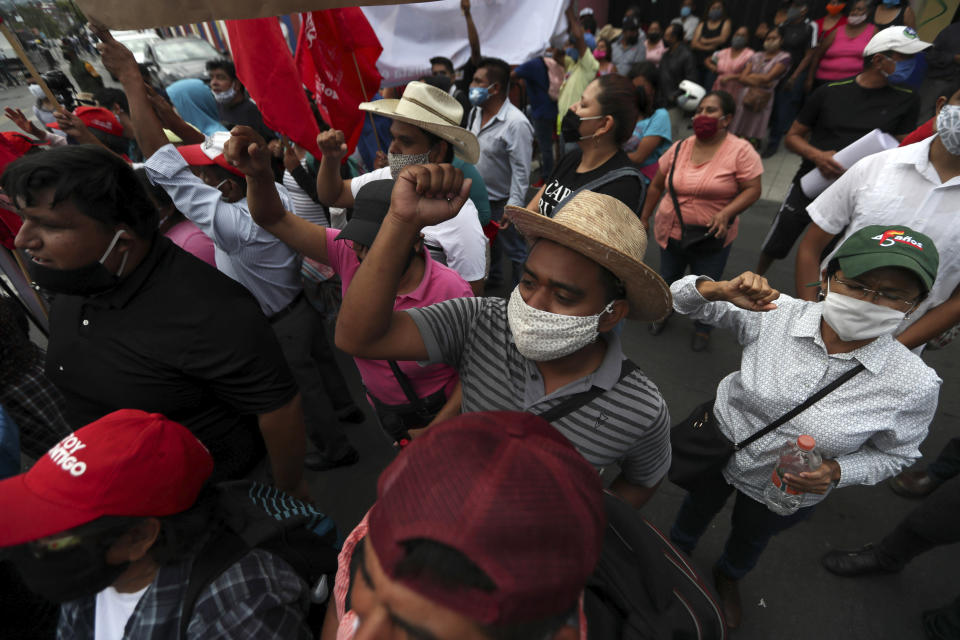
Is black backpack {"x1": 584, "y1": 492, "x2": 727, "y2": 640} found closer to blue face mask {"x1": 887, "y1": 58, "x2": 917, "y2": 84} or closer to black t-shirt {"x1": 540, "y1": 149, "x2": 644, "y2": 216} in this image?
black t-shirt {"x1": 540, "y1": 149, "x2": 644, "y2": 216}

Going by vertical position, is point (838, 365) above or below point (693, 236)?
above

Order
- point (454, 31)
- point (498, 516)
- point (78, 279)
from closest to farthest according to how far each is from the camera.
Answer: point (498, 516) → point (78, 279) → point (454, 31)

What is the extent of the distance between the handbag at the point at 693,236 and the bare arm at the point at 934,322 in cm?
141

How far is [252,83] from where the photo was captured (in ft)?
9.21

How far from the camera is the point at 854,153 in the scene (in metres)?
3.09

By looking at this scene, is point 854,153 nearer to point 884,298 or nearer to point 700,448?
point 884,298

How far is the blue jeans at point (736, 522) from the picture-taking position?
6.61 feet

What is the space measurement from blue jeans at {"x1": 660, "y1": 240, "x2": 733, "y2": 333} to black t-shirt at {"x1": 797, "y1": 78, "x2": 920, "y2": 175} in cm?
117

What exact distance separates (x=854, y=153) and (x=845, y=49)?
15.7ft

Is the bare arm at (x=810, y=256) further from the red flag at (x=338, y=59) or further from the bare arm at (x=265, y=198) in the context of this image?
the red flag at (x=338, y=59)

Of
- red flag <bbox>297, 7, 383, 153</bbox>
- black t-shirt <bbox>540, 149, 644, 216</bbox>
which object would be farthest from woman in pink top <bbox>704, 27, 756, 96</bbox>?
red flag <bbox>297, 7, 383, 153</bbox>

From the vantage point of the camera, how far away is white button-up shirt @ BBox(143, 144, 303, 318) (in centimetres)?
216

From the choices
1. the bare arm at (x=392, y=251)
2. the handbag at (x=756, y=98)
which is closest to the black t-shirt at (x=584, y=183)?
the bare arm at (x=392, y=251)

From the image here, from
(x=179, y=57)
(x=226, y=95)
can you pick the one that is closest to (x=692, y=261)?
(x=226, y=95)
